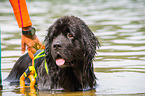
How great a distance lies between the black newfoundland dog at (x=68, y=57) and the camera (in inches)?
248

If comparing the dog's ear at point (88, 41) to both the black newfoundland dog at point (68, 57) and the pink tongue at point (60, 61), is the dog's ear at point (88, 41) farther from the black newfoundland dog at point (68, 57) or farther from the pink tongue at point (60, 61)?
the pink tongue at point (60, 61)

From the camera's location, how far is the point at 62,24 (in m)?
6.35

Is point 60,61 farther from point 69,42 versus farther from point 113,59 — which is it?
point 113,59

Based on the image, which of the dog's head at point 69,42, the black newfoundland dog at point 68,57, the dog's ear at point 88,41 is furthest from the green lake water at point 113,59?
the dog's head at point 69,42

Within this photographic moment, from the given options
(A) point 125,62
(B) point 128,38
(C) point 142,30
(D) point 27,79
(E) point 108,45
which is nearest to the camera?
(D) point 27,79

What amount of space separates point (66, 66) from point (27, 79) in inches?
58.5

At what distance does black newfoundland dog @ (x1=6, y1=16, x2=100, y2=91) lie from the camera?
20.6 feet

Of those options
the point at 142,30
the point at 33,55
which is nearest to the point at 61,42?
the point at 33,55

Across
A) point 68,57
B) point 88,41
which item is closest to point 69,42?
point 68,57

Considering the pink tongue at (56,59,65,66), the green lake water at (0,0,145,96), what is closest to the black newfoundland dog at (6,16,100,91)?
the pink tongue at (56,59,65,66)

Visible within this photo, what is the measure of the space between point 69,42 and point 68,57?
0.84 feet

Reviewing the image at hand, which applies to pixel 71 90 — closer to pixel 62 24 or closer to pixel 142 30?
pixel 62 24

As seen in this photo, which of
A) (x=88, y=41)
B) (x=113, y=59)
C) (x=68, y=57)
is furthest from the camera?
(x=113, y=59)

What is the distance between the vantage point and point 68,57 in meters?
6.26
